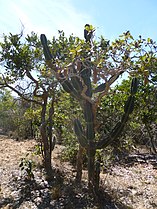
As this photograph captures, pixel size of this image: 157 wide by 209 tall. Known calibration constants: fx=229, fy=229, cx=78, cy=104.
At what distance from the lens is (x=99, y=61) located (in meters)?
3.92

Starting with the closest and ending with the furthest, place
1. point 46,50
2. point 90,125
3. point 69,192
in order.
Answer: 1. point 90,125
2. point 69,192
3. point 46,50

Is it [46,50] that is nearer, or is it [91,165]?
[91,165]

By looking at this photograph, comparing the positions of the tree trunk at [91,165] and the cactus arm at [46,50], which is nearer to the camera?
the tree trunk at [91,165]

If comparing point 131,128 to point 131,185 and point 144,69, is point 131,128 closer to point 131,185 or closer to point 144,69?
point 131,185

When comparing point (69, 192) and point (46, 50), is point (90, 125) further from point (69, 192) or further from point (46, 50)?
point (46, 50)

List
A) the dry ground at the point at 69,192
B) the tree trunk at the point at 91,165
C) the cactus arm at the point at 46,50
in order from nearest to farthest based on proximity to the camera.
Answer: the dry ground at the point at 69,192 < the tree trunk at the point at 91,165 < the cactus arm at the point at 46,50

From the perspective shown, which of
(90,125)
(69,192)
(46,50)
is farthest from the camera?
(46,50)

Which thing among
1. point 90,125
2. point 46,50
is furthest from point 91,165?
point 46,50

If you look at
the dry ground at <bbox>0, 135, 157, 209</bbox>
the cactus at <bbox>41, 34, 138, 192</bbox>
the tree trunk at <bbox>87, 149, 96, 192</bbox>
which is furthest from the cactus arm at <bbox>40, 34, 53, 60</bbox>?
the dry ground at <bbox>0, 135, 157, 209</bbox>

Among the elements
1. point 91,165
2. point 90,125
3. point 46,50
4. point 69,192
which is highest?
point 46,50

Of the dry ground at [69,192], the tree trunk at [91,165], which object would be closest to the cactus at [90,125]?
the tree trunk at [91,165]

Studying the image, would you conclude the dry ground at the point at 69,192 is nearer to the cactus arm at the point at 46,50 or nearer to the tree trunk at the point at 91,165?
the tree trunk at the point at 91,165

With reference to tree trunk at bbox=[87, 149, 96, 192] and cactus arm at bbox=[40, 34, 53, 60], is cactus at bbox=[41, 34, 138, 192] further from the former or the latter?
cactus arm at bbox=[40, 34, 53, 60]

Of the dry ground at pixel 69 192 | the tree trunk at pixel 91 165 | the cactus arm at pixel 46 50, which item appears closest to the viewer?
the dry ground at pixel 69 192
